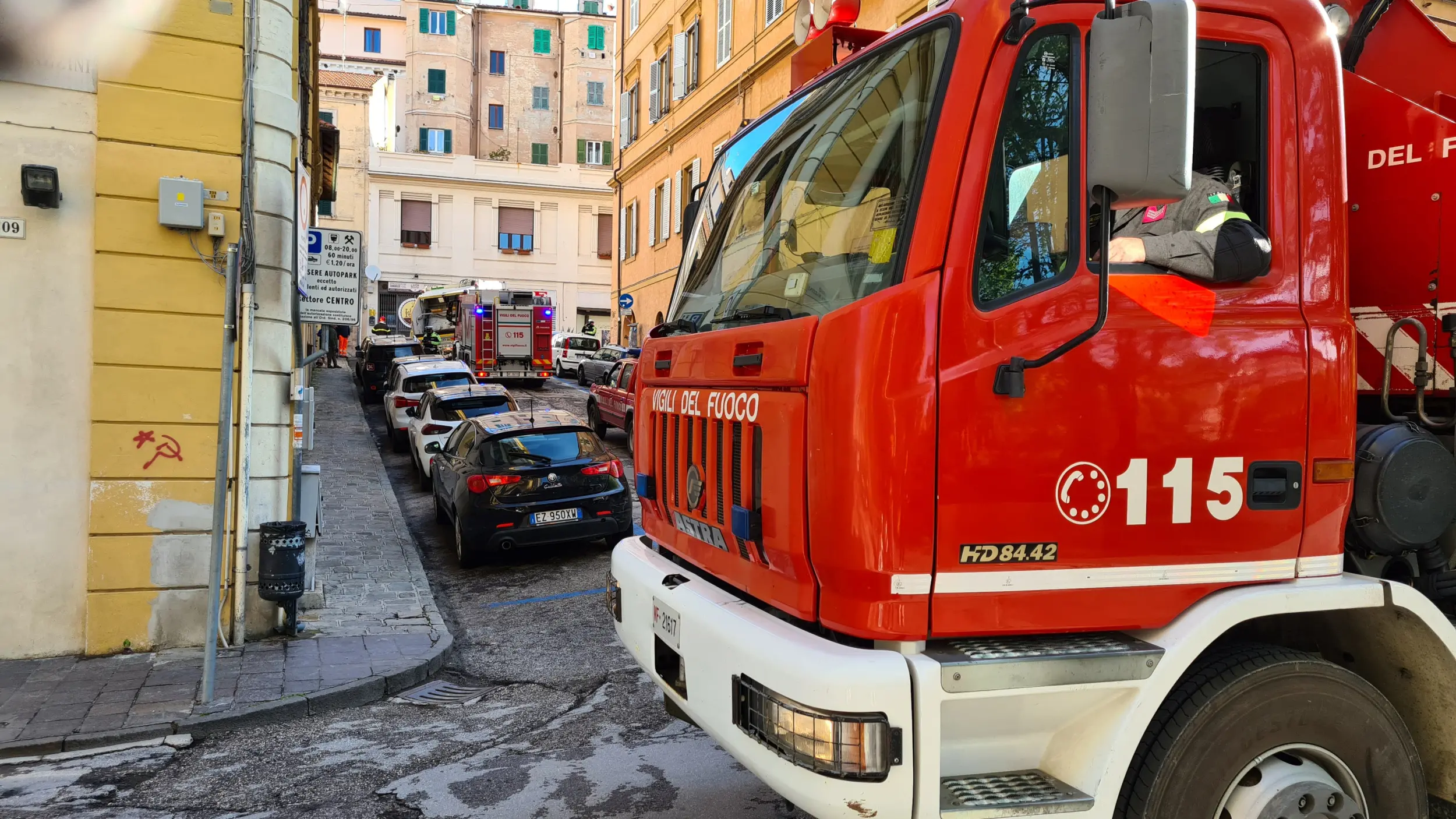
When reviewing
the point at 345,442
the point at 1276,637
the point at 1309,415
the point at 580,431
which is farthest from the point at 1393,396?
the point at 345,442

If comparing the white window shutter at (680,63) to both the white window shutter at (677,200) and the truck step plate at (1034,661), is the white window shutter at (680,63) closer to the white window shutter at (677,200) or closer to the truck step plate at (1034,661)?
the white window shutter at (677,200)

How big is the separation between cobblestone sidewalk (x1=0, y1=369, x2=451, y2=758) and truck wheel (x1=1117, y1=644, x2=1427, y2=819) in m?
5.01

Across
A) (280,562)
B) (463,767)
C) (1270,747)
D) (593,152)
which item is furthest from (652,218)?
(1270,747)

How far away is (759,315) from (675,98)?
3048 cm

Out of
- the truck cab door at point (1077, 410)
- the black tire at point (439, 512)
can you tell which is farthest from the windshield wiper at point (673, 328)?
the black tire at point (439, 512)

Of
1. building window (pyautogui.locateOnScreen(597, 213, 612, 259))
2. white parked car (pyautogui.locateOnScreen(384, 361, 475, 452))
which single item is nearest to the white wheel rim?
white parked car (pyautogui.locateOnScreen(384, 361, 475, 452))

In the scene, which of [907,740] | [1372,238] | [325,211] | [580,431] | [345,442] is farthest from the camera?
[325,211]

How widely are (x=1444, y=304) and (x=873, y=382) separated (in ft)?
6.64

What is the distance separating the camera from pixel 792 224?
11.5 feet

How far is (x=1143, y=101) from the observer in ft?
8.70

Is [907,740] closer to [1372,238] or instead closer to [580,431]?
[1372,238]

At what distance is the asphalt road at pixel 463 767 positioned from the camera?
4.58 m

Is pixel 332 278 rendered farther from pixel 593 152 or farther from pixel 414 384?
pixel 593 152

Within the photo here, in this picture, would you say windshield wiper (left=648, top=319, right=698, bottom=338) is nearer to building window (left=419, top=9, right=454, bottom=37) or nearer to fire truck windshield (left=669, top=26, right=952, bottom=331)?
fire truck windshield (left=669, top=26, right=952, bottom=331)
